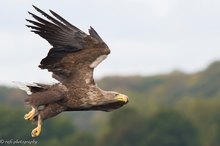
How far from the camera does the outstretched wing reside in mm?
15617

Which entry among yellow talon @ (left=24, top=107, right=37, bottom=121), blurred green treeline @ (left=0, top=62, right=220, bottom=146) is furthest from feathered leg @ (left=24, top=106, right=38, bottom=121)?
blurred green treeline @ (left=0, top=62, right=220, bottom=146)

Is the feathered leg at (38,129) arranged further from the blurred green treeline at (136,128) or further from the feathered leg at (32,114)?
the blurred green treeline at (136,128)

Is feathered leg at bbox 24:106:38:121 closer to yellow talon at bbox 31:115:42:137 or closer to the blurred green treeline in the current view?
yellow talon at bbox 31:115:42:137

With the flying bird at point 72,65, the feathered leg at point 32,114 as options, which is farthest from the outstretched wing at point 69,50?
the feathered leg at point 32,114

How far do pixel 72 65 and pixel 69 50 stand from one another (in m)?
0.24

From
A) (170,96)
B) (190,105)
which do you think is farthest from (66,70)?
(170,96)

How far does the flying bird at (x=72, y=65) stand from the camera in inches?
609

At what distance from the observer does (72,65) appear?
620 inches

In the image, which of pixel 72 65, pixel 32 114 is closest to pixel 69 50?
pixel 72 65

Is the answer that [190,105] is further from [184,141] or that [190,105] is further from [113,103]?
[113,103]

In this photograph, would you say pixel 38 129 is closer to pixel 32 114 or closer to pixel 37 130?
pixel 37 130

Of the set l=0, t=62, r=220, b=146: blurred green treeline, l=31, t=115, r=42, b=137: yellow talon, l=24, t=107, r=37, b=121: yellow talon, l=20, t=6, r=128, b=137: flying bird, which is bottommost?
l=31, t=115, r=42, b=137: yellow talon

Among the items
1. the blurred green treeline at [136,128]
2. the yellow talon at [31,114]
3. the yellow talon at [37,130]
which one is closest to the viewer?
the yellow talon at [37,130]

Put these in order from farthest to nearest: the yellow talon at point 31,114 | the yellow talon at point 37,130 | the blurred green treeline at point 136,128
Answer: the blurred green treeline at point 136,128
the yellow talon at point 31,114
the yellow talon at point 37,130
